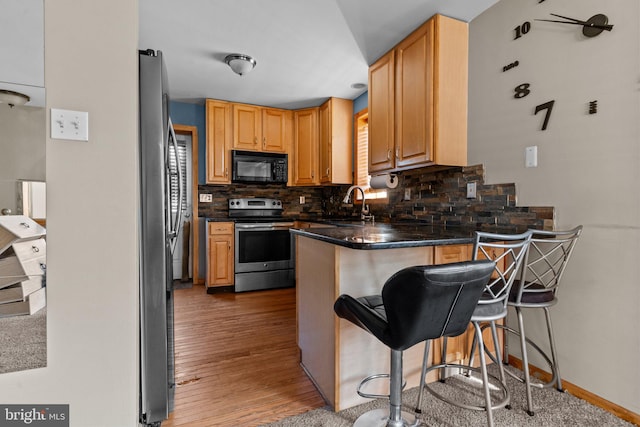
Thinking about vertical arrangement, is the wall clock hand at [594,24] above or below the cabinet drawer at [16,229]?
above

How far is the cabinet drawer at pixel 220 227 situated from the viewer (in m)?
3.72

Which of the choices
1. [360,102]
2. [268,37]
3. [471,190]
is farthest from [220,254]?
[471,190]

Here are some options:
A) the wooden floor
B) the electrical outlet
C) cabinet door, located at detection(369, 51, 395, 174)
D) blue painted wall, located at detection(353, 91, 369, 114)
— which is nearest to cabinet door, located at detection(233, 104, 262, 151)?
blue painted wall, located at detection(353, 91, 369, 114)

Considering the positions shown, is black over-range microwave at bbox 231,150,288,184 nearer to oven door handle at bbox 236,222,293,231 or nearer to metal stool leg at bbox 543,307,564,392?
oven door handle at bbox 236,222,293,231

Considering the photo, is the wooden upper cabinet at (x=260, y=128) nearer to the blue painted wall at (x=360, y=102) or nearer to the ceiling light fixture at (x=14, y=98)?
the blue painted wall at (x=360, y=102)

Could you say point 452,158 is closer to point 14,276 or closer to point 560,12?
point 560,12

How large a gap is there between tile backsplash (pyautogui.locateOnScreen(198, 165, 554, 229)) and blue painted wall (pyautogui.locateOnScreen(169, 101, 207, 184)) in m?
0.26

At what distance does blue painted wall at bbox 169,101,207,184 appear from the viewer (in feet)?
13.3

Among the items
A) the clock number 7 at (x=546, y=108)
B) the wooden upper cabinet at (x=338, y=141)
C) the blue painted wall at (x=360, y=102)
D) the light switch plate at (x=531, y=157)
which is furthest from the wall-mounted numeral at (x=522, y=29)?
the wooden upper cabinet at (x=338, y=141)

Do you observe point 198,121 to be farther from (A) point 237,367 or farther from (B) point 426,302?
(B) point 426,302

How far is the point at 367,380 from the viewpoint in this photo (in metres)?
1.52

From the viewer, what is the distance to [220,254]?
148 inches

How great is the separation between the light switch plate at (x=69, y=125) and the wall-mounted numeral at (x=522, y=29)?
7.95 feet

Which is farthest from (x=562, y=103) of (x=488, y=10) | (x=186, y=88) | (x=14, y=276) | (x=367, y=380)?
(x=186, y=88)
